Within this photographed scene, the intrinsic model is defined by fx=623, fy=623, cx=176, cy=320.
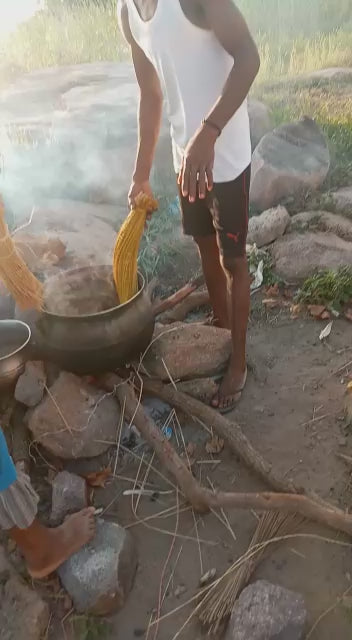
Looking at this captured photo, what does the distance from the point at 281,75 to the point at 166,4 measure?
4028 mm

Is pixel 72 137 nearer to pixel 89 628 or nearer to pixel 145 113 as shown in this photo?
pixel 145 113

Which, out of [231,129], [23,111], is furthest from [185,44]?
[23,111]

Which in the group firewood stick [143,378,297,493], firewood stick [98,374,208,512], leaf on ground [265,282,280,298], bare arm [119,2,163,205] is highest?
bare arm [119,2,163,205]

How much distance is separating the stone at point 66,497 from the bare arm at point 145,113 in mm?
1414

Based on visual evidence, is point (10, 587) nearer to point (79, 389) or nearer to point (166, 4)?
point (79, 389)

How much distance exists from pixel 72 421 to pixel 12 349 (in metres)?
0.52

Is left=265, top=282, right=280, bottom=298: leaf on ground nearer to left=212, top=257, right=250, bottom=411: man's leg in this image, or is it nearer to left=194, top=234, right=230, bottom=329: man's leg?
left=194, top=234, right=230, bottom=329: man's leg

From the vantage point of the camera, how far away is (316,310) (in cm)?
411

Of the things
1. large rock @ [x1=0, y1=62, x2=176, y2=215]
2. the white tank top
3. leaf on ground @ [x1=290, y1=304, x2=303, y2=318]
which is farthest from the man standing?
large rock @ [x1=0, y1=62, x2=176, y2=215]

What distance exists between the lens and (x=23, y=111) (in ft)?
18.6

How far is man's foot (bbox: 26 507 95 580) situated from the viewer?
8.38 ft

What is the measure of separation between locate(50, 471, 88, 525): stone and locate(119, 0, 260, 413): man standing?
0.90 m

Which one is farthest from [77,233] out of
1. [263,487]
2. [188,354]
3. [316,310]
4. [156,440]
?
[263,487]

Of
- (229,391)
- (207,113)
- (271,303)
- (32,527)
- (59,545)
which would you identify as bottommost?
(271,303)
